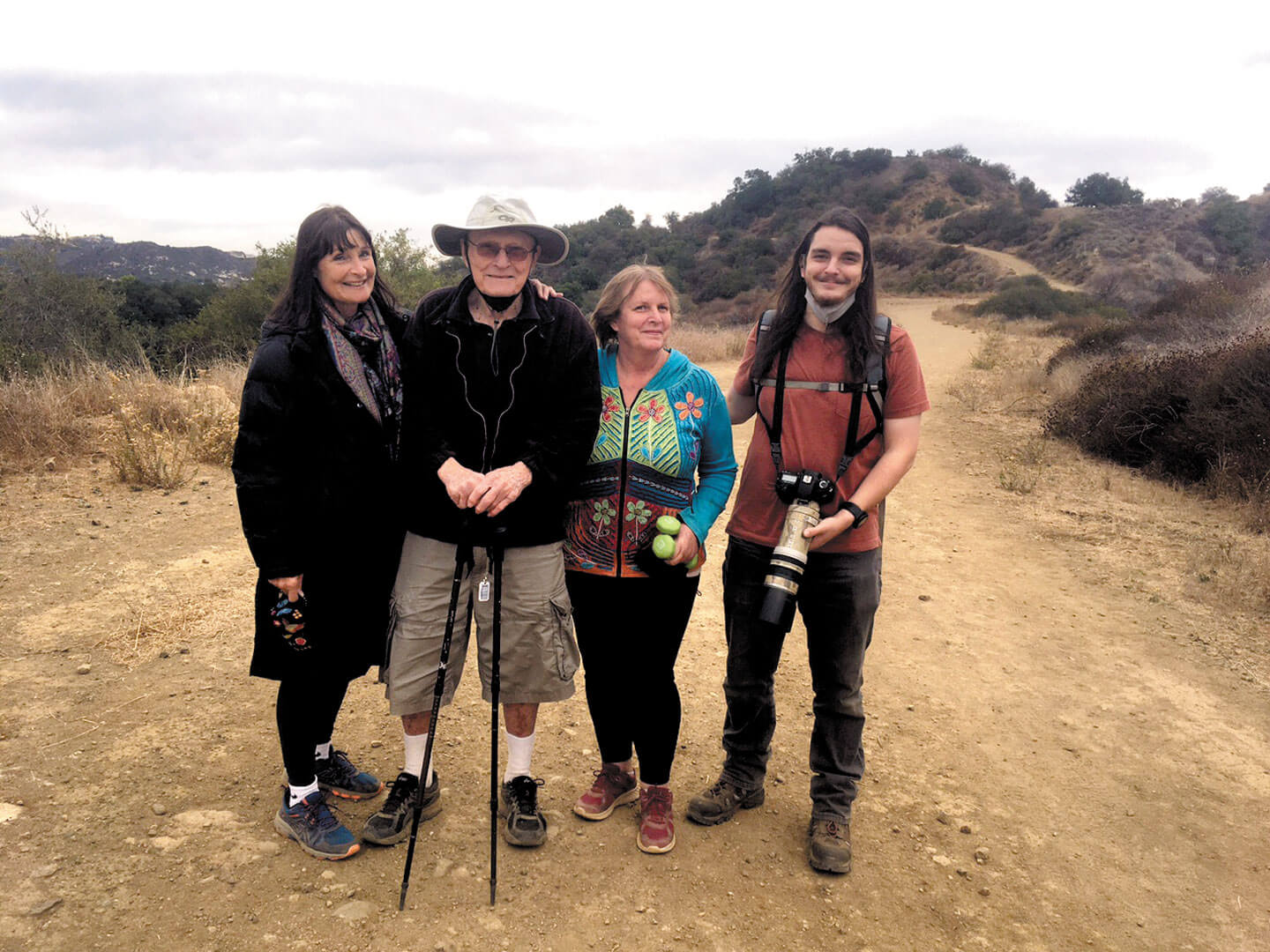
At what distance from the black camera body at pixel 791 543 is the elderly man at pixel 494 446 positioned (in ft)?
2.08

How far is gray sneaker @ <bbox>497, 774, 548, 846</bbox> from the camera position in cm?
270

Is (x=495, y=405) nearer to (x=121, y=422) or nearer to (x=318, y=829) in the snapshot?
(x=318, y=829)

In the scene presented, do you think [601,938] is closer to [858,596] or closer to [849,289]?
[858,596]

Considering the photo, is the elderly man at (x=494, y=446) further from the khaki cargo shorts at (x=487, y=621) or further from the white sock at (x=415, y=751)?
the white sock at (x=415, y=751)

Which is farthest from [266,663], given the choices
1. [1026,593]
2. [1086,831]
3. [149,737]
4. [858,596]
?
[1026,593]

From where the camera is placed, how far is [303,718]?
8.50ft

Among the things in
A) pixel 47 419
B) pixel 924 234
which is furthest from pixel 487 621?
pixel 924 234

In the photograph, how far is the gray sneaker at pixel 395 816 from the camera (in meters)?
2.65

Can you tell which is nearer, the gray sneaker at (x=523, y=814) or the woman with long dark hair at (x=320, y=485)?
the woman with long dark hair at (x=320, y=485)

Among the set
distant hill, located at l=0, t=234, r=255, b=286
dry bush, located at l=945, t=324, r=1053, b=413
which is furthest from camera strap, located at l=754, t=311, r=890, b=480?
distant hill, located at l=0, t=234, r=255, b=286

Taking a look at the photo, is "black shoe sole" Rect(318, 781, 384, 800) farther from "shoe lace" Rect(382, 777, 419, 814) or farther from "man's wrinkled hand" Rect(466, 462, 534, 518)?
"man's wrinkled hand" Rect(466, 462, 534, 518)

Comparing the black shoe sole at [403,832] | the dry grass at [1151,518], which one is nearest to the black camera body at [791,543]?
the black shoe sole at [403,832]

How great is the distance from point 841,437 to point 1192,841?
205 centimetres

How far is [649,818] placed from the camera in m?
2.76
